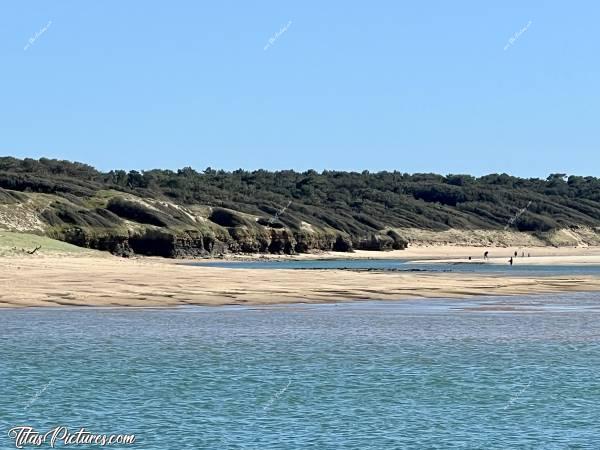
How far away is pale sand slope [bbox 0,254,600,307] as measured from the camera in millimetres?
43688

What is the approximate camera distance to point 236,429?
18422 millimetres

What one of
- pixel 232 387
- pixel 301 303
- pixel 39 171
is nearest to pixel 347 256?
pixel 39 171

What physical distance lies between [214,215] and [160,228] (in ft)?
67.8

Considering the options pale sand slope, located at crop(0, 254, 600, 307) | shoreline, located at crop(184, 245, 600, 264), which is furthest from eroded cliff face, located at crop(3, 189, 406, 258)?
pale sand slope, located at crop(0, 254, 600, 307)

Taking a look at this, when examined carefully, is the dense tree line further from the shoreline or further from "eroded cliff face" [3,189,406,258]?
the shoreline

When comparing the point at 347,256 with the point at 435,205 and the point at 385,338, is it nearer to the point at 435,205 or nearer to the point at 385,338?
the point at 435,205

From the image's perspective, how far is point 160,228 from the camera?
110688mm

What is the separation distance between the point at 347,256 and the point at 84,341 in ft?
322

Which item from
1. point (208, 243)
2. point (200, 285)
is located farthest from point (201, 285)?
point (208, 243)

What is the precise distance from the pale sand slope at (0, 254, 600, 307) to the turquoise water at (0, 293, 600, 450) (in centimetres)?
476

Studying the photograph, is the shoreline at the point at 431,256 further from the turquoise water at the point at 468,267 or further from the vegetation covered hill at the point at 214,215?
the turquoise water at the point at 468,267

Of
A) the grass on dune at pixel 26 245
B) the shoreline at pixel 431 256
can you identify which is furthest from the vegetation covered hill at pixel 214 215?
the grass on dune at pixel 26 245

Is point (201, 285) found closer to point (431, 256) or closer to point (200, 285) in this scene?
point (200, 285)

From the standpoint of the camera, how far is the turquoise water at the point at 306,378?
18.3 meters
